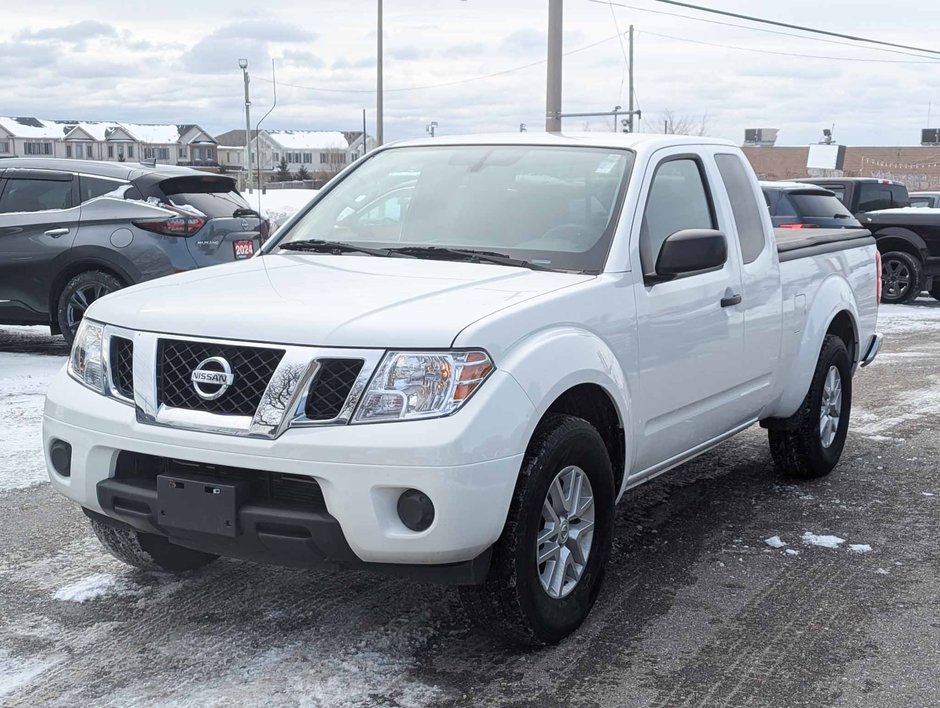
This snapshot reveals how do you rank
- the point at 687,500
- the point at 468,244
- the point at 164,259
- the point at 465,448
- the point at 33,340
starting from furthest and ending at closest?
the point at 33,340, the point at 164,259, the point at 687,500, the point at 468,244, the point at 465,448

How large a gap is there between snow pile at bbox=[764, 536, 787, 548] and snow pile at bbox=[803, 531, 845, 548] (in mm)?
115

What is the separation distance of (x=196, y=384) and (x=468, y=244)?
1.44 meters

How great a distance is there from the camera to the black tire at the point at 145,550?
450 cm

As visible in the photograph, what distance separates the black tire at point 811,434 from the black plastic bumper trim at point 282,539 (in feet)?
9.94

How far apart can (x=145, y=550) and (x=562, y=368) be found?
1.87 m

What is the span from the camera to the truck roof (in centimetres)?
506

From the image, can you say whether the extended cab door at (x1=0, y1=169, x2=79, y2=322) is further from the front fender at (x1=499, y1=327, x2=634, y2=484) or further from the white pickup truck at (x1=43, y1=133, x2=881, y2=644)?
the front fender at (x1=499, y1=327, x2=634, y2=484)

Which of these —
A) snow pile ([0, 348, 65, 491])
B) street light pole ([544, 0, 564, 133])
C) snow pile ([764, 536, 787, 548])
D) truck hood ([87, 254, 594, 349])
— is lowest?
snow pile ([764, 536, 787, 548])

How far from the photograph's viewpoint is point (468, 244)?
4.71 m

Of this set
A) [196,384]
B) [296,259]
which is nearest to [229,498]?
[196,384]

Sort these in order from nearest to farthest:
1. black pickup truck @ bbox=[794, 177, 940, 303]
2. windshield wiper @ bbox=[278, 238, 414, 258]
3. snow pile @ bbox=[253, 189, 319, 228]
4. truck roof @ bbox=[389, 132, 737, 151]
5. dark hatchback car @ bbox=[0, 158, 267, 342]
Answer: windshield wiper @ bbox=[278, 238, 414, 258] < truck roof @ bbox=[389, 132, 737, 151] < dark hatchback car @ bbox=[0, 158, 267, 342] < black pickup truck @ bbox=[794, 177, 940, 303] < snow pile @ bbox=[253, 189, 319, 228]

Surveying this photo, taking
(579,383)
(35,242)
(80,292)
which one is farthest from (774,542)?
(35,242)

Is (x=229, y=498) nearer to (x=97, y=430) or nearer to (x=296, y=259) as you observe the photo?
(x=97, y=430)

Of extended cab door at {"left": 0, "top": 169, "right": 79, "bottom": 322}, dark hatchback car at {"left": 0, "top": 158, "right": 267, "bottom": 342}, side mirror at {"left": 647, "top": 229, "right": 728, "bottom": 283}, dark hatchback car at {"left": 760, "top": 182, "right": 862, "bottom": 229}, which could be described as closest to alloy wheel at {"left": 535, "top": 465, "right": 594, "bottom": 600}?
side mirror at {"left": 647, "top": 229, "right": 728, "bottom": 283}
